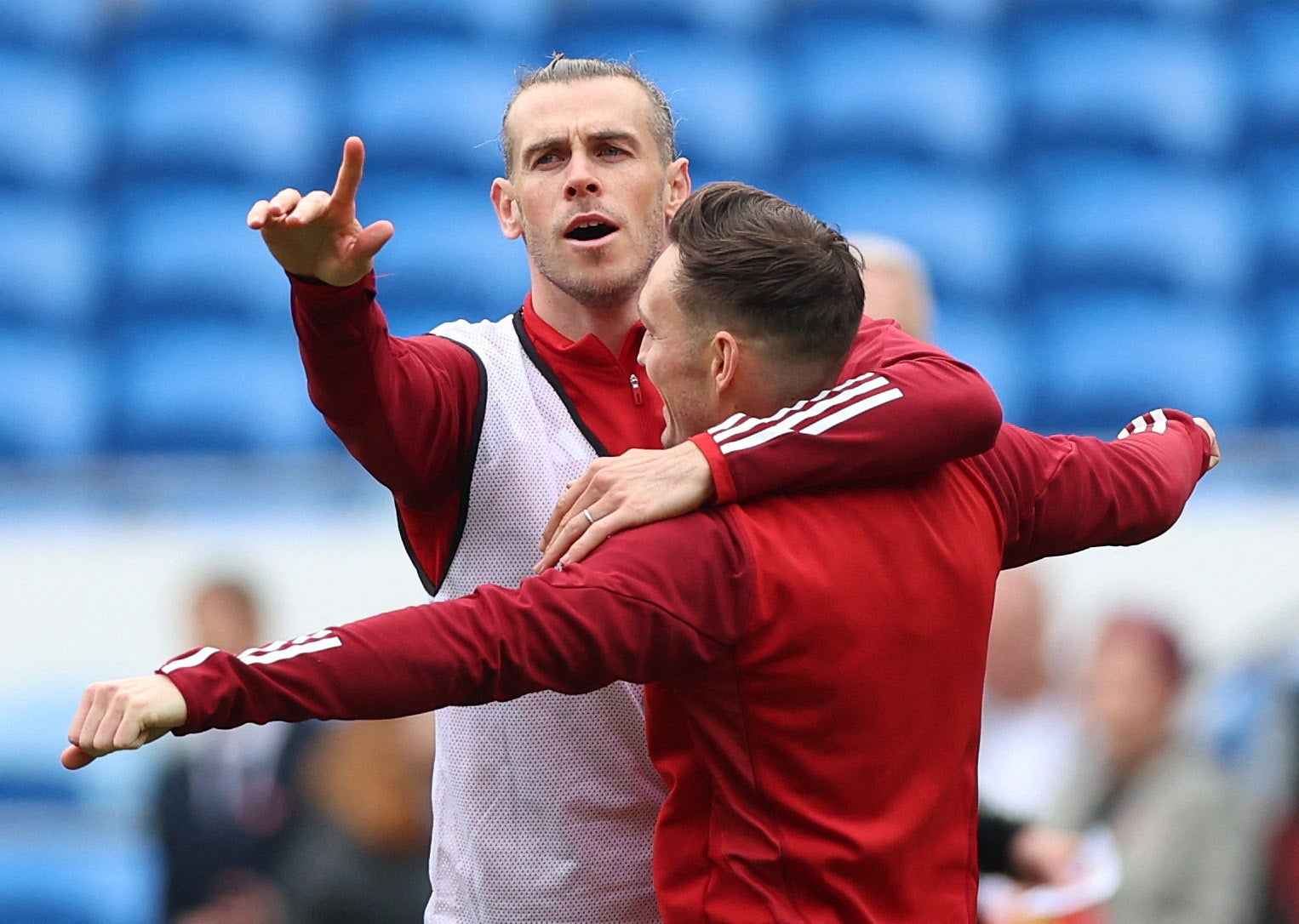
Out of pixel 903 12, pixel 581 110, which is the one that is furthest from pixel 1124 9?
pixel 581 110

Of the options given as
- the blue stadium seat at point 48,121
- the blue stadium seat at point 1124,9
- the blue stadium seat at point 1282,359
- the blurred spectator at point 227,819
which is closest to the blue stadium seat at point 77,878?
the blurred spectator at point 227,819

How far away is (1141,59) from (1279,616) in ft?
5.83

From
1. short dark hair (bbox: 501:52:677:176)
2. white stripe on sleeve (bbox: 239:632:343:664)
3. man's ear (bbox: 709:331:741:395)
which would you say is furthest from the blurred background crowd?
white stripe on sleeve (bbox: 239:632:343:664)

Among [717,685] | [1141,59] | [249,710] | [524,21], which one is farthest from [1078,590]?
[249,710]

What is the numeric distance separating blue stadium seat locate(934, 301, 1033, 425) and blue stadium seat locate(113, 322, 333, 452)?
178 centimetres

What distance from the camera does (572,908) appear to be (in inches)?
84.3

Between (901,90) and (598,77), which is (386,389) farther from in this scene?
(901,90)

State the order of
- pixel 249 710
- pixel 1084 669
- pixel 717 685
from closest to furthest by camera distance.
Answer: pixel 249 710 → pixel 717 685 → pixel 1084 669

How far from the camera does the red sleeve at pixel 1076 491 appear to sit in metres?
1.97

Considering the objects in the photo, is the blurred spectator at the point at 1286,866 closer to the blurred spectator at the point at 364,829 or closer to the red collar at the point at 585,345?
the blurred spectator at the point at 364,829

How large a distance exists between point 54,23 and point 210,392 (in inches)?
47.1

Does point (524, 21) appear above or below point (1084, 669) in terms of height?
above

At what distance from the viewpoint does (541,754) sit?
7.02ft

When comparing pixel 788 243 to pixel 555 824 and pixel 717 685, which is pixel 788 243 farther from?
pixel 555 824
